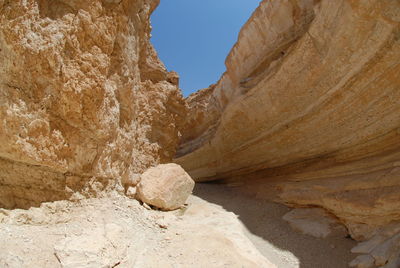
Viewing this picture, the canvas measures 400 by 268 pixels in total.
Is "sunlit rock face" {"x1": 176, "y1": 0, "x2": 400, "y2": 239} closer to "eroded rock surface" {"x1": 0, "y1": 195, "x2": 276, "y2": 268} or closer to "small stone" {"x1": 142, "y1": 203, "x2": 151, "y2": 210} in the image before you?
"eroded rock surface" {"x1": 0, "y1": 195, "x2": 276, "y2": 268}

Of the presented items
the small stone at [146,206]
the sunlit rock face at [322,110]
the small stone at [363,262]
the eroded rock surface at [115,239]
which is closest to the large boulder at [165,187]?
the small stone at [146,206]

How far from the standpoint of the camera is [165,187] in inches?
183

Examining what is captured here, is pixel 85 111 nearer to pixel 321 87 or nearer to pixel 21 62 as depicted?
pixel 21 62

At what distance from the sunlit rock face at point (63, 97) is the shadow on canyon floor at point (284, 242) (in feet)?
7.84

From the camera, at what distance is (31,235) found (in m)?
2.72

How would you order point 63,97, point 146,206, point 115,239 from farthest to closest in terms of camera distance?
point 146,206 → point 63,97 → point 115,239

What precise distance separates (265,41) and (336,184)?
12.6ft

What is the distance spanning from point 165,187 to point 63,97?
2.21 meters

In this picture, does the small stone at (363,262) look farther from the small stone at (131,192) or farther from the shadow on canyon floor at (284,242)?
the small stone at (131,192)

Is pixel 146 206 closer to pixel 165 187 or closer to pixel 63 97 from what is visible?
pixel 165 187

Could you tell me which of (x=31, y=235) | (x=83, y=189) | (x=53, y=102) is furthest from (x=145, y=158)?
(x=31, y=235)

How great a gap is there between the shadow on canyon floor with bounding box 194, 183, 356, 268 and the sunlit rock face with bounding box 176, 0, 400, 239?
33 centimetres

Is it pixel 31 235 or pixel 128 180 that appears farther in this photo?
pixel 128 180

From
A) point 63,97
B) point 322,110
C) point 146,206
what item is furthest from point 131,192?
point 322,110
